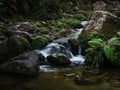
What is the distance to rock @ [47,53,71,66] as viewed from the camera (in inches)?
419

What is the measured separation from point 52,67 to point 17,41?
159 centimetres

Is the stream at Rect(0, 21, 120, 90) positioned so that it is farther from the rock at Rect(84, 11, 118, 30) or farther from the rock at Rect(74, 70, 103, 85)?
the rock at Rect(84, 11, 118, 30)

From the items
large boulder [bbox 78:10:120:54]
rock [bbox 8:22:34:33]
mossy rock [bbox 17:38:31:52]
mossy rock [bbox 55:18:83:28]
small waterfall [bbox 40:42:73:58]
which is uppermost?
mossy rock [bbox 55:18:83:28]

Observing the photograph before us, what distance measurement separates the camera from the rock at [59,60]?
10.6 m

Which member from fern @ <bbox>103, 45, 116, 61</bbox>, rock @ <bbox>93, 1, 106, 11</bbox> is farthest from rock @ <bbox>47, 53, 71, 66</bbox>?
rock @ <bbox>93, 1, 106, 11</bbox>

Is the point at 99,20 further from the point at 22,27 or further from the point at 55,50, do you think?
the point at 22,27

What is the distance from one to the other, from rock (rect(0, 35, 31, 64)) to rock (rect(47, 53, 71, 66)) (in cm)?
110

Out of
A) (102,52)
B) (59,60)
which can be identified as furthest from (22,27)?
(102,52)

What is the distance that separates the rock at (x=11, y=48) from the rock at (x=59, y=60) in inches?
43.3

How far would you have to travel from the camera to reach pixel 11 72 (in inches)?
376

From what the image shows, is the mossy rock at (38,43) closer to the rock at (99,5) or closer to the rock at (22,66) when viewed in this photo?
the rock at (22,66)

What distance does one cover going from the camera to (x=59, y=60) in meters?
10.6

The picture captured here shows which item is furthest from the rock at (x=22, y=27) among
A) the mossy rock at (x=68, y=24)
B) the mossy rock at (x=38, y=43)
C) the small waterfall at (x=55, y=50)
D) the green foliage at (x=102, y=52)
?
the green foliage at (x=102, y=52)

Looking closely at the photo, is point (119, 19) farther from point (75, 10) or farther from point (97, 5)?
point (97, 5)
